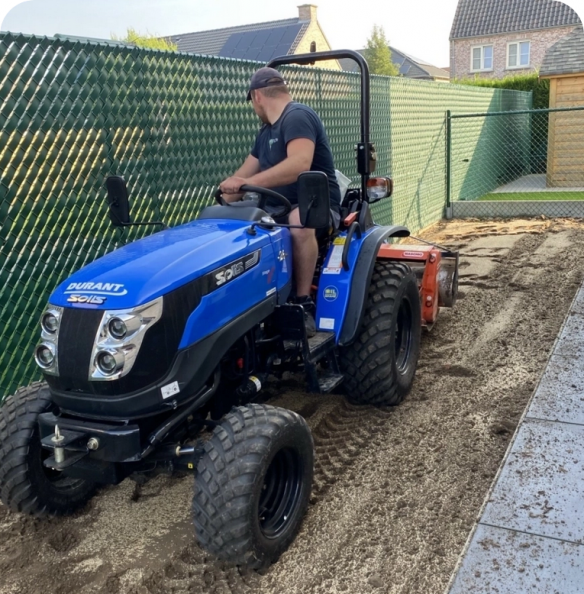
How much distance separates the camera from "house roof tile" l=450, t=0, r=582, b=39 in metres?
43.9

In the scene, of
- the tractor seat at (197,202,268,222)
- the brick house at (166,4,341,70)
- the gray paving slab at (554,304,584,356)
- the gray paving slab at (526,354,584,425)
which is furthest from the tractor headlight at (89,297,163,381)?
the brick house at (166,4,341,70)

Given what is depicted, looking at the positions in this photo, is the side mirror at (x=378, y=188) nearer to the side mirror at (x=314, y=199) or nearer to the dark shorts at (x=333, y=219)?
the dark shorts at (x=333, y=219)

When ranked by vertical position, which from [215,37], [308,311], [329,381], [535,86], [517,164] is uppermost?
[215,37]

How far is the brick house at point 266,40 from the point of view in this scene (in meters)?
34.9

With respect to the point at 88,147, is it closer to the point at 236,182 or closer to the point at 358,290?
the point at 236,182

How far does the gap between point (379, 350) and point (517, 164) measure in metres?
12.5

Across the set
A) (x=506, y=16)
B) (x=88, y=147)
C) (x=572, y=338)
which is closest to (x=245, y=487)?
(x=88, y=147)

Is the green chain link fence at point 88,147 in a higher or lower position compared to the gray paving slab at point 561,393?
higher

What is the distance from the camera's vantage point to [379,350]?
3.65m

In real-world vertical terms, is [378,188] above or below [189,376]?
above

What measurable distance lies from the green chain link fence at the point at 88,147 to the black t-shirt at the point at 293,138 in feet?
3.90

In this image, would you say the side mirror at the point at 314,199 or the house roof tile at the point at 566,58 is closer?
the side mirror at the point at 314,199

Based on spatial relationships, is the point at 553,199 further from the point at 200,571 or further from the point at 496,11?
the point at 496,11

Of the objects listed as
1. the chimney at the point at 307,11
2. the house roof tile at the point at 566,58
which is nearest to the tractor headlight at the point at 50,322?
the house roof tile at the point at 566,58
